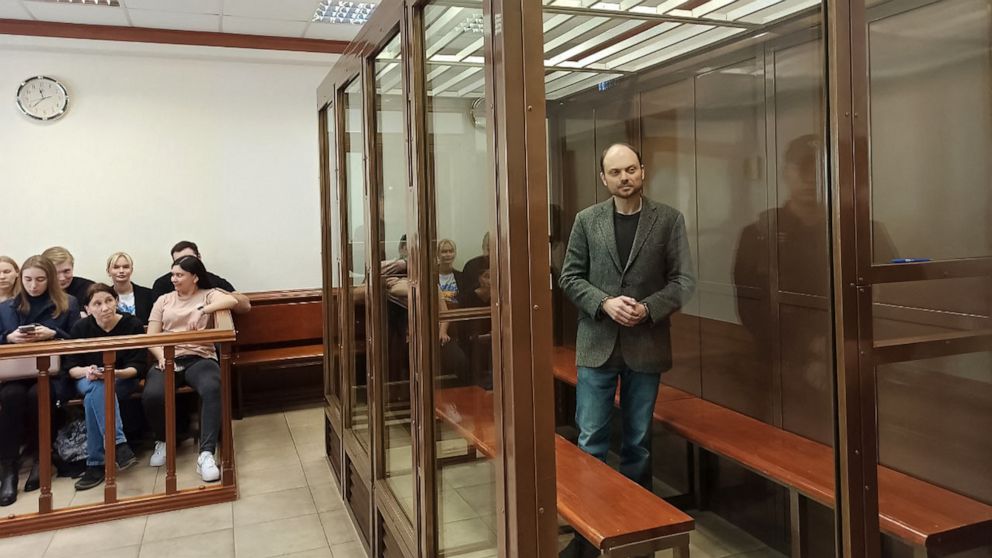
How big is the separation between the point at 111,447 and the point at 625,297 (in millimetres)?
2700

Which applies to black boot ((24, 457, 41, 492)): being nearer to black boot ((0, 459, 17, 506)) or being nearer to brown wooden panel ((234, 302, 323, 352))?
black boot ((0, 459, 17, 506))

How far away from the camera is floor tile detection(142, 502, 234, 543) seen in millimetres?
3307

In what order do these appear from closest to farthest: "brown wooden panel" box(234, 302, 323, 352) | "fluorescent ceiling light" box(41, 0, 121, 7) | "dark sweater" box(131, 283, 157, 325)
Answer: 1. "fluorescent ceiling light" box(41, 0, 121, 7)
2. "dark sweater" box(131, 283, 157, 325)
3. "brown wooden panel" box(234, 302, 323, 352)

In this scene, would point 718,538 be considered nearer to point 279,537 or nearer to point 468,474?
point 468,474

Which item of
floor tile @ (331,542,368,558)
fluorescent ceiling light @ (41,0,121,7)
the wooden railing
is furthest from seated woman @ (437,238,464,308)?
fluorescent ceiling light @ (41,0,121,7)

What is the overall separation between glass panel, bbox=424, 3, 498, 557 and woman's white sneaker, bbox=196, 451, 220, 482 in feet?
7.30

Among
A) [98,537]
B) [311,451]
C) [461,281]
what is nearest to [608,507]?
[461,281]

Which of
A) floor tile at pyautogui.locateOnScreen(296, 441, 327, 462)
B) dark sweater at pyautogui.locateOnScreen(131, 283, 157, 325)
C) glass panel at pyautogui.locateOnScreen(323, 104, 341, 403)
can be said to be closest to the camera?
glass panel at pyautogui.locateOnScreen(323, 104, 341, 403)

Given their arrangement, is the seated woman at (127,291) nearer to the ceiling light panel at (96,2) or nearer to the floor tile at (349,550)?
the ceiling light panel at (96,2)

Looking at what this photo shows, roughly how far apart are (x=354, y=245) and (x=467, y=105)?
1.69 meters

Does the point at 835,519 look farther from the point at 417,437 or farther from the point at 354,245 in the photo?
the point at 354,245

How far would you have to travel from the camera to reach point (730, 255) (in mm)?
1975

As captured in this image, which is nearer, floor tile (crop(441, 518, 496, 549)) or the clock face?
floor tile (crop(441, 518, 496, 549))

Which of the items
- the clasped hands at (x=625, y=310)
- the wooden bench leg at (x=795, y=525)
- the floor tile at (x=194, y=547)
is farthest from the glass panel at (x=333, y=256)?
the wooden bench leg at (x=795, y=525)
